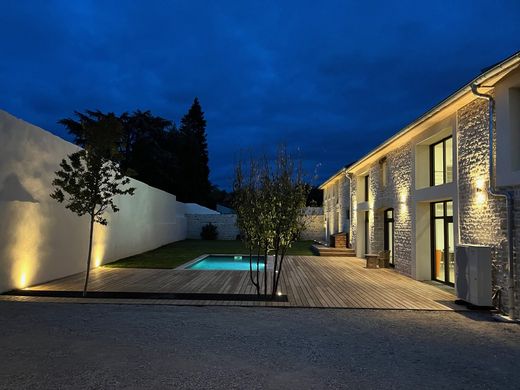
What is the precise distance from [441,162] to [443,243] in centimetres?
191

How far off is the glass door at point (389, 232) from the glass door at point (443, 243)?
3.30m

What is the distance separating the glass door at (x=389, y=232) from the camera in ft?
44.8

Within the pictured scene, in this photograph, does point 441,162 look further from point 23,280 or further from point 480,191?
point 23,280

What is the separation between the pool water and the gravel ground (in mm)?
7468

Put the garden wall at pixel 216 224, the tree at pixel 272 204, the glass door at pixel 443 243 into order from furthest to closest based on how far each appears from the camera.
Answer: the garden wall at pixel 216 224, the glass door at pixel 443 243, the tree at pixel 272 204

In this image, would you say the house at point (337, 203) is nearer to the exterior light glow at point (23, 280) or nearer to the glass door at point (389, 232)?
the glass door at point (389, 232)

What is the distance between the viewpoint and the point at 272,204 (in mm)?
7238

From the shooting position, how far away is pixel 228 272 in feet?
36.6

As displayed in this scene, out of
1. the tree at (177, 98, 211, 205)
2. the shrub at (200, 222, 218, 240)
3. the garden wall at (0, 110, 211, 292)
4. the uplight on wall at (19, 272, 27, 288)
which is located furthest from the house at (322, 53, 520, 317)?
the tree at (177, 98, 211, 205)

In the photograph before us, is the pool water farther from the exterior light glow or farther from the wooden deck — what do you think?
the exterior light glow

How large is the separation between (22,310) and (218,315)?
3057 millimetres

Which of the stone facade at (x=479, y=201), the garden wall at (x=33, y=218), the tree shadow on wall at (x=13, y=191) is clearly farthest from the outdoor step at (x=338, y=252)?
the tree shadow on wall at (x=13, y=191)

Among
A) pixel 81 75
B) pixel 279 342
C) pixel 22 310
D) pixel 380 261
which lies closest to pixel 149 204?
pixel 380 261

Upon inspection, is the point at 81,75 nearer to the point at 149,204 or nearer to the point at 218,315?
the point at 149,204
